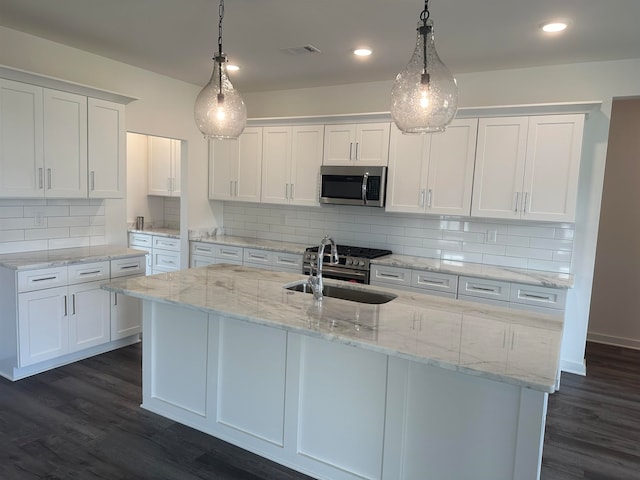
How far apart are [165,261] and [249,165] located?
1729 mm

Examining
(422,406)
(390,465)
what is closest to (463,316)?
(422,406)

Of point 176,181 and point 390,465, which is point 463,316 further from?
point 176,181

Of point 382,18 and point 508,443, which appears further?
point 382,18

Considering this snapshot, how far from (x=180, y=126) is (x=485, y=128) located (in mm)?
3349

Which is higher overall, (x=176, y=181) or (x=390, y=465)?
(x=176, y=181)

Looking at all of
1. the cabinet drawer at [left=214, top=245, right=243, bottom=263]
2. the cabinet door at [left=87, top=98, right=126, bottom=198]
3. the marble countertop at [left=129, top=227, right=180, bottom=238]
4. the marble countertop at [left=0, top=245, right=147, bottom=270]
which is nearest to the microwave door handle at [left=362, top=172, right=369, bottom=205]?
the cabinet drawer at [left=214, top=245, right=243, bottom=263]

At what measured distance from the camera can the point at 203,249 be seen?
5.40m

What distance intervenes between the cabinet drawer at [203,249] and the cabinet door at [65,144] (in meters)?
1.66

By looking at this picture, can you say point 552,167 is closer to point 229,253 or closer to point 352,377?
point 352,377

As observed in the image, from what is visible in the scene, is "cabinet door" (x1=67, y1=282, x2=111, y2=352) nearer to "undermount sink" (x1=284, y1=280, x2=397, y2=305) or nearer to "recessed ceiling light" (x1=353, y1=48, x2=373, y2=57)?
"undermount sink" (x1=284, y1=280, x2=397, y2=305)

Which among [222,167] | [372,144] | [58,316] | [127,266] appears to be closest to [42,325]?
[58,316]

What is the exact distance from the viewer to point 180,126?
522 centimetres

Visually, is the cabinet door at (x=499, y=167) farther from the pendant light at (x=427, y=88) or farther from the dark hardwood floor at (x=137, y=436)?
the pendant light at (x=427, y=88)

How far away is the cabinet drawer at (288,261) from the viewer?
4.79 metres
